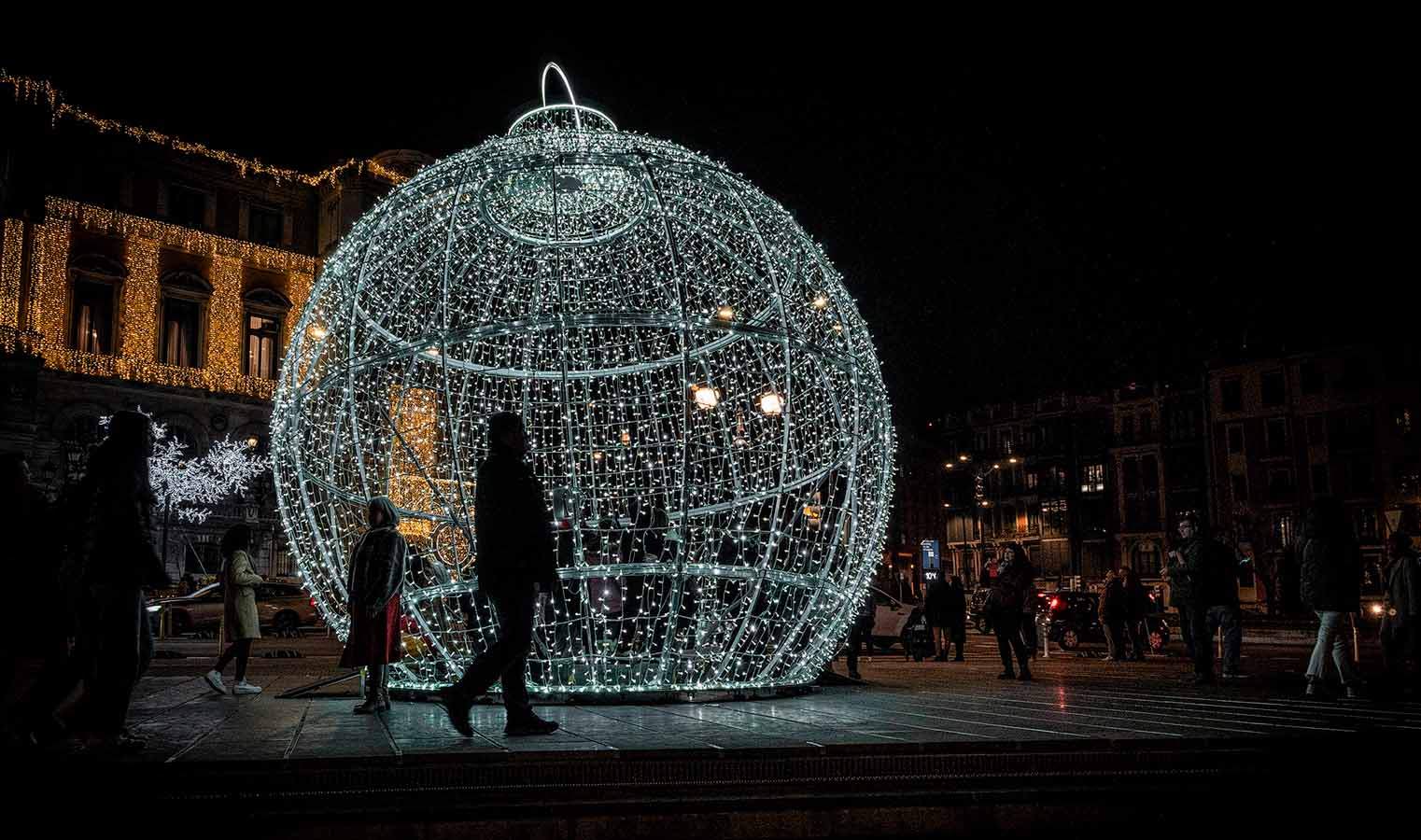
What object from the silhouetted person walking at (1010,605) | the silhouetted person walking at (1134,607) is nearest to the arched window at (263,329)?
the silhouetted person walking at (1134,607)

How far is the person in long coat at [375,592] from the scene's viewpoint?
23.1ft

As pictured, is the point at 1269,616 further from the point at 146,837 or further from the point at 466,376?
the point at 146,837

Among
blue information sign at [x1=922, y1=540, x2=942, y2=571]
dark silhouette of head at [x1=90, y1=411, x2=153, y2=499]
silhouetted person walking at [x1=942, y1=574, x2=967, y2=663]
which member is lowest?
silhouetted person walking at [x1=942, y1=574, x2=967, y2=663]

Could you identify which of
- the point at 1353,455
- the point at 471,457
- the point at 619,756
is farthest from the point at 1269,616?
the point at 619,756

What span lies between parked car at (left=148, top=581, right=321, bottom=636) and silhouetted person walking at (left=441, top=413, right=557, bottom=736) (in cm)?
1767

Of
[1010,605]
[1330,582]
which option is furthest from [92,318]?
[1330,582]

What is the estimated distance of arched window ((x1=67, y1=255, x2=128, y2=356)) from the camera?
109 ft

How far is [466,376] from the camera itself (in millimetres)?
8766

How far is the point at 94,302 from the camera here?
1332 inches

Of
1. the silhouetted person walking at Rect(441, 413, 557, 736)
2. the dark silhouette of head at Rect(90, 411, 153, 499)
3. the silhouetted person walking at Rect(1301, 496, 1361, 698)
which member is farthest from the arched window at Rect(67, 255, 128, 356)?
Result: the silhouetted person walking at Rect(1301, 496, 1361, 698)

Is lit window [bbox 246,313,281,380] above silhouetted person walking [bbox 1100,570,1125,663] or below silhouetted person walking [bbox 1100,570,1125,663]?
above

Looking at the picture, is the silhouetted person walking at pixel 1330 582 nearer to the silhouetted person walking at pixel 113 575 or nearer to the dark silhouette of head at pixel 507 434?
the dark silhouette of head at pixel 507 434

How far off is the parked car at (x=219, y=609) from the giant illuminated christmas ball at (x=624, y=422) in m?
15.1

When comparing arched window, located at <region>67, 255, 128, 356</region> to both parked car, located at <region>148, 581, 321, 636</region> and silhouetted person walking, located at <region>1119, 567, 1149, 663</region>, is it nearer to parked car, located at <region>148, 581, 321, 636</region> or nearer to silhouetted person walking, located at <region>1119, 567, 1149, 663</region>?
parked car, located at <region>148, 581, 321, 636</region>
